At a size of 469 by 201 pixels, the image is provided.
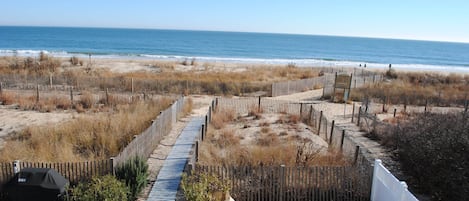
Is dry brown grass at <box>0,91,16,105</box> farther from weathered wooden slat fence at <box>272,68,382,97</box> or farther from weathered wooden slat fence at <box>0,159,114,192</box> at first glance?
weathered wooden slat fence at <box>272,68,382,97</box>

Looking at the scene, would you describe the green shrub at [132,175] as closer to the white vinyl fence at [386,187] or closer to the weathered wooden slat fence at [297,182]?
the weathered wooden slat fence at [297,182]

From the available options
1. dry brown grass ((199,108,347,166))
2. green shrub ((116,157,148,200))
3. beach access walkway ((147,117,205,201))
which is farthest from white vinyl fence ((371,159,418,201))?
green shrub ((116,157,148,200))

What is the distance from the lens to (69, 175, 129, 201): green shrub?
7.45m

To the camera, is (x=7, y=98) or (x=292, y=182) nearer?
(x=292, y=182)

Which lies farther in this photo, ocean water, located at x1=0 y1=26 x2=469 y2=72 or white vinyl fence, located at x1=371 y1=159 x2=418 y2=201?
ocean water, located at x1=0 y1=26 x2=469 y2=72

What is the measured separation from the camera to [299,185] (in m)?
8.78

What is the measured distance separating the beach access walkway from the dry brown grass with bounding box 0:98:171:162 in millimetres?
1532

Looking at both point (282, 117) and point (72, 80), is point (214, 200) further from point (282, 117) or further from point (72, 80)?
point (72, 80)

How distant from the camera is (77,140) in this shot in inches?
501

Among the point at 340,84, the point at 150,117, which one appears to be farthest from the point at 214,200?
the point at 340,84

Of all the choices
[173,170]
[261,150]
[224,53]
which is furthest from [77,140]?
[224,53]

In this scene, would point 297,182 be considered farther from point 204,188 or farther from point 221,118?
point 221,118

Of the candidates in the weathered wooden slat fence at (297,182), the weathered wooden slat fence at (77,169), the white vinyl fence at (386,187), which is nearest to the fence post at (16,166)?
the weathered wooden slat fence at (77,169)

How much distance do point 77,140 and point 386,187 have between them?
943 centimetres
